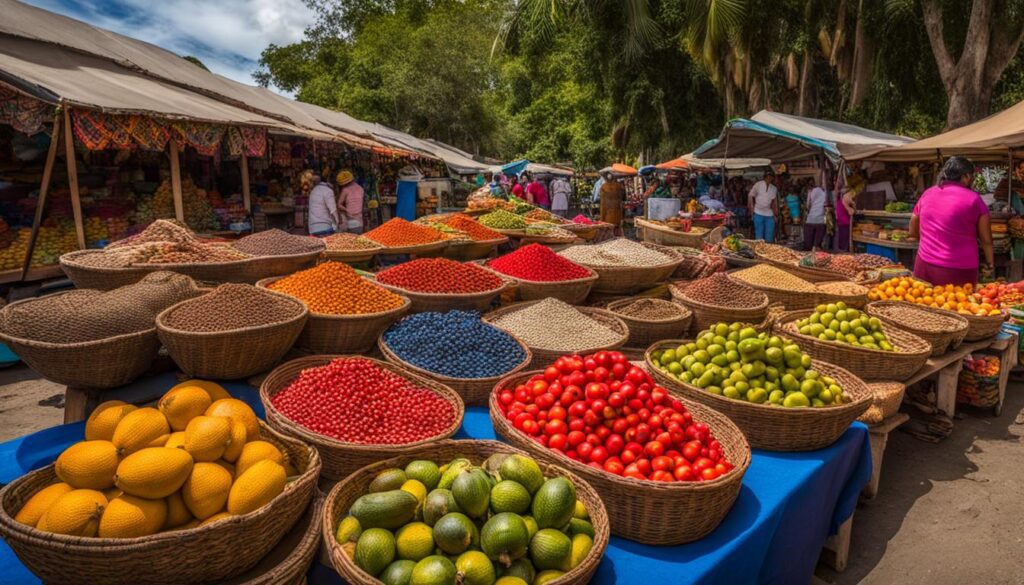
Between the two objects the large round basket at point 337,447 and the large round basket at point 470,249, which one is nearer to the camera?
the large round basket at point 337,447

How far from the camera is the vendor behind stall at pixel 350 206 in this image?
7492 mm

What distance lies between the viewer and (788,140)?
9.94 m

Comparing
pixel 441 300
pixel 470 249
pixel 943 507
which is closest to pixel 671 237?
pixel 470 249

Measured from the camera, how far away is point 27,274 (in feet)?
18.2

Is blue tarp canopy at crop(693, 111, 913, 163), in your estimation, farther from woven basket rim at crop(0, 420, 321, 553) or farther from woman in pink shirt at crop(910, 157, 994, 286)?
woven basket rim at crop(0, 420, 321, 553)

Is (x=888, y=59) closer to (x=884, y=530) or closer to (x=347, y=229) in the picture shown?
(x=347, y=229)

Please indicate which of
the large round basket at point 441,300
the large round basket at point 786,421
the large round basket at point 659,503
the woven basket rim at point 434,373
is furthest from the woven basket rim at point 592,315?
the large round basket at point 659,503

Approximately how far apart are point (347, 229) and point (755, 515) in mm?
6720

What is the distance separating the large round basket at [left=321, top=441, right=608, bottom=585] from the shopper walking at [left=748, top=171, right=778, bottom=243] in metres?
10.2

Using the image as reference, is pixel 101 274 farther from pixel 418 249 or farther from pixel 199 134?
pixel 199 134

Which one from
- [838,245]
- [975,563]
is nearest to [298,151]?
[838,245]

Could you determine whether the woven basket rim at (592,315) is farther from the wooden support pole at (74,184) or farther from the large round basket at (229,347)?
the wooden support pole at (74,184)

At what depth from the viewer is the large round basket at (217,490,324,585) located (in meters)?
1.37

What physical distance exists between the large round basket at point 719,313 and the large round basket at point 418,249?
1877mm
